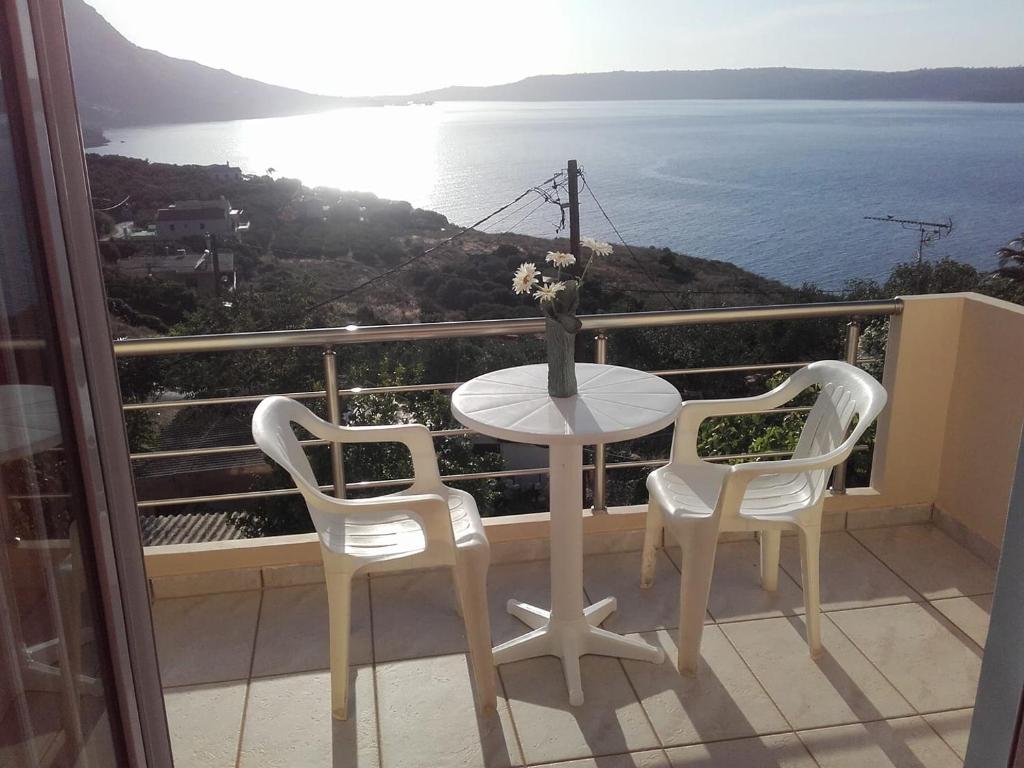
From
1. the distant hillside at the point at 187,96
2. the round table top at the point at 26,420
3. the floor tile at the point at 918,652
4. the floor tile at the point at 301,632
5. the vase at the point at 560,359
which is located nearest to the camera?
the round table top at the point at 26,420

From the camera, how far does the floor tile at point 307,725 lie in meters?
2.23

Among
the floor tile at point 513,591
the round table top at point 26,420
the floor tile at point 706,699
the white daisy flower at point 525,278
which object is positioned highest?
the round table top at point 26,420

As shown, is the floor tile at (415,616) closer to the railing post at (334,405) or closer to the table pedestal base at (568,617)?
the table pedestal base at (568,617)

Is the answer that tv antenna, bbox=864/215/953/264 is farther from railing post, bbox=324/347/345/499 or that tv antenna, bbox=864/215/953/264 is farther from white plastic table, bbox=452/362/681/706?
railing post, bbox=324/347/345/499

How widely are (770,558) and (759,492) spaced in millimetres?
339

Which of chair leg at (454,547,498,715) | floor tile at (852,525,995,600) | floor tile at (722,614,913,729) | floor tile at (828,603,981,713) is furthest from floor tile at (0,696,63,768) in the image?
floor tile at (852,525,995,600)

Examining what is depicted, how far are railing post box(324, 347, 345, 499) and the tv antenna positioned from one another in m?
12.2

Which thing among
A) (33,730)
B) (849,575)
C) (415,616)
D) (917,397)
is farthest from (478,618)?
(917,397)

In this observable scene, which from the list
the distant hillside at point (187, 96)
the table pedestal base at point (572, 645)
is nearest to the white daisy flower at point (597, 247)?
the table pedestal base at point (572, 645)

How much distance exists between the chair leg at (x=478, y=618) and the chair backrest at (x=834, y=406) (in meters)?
1.04

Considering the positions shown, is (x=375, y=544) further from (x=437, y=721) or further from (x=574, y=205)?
(x=574, y=205)

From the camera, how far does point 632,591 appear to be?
3.01 meters

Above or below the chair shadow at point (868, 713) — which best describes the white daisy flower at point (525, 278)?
above

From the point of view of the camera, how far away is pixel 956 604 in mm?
2877
